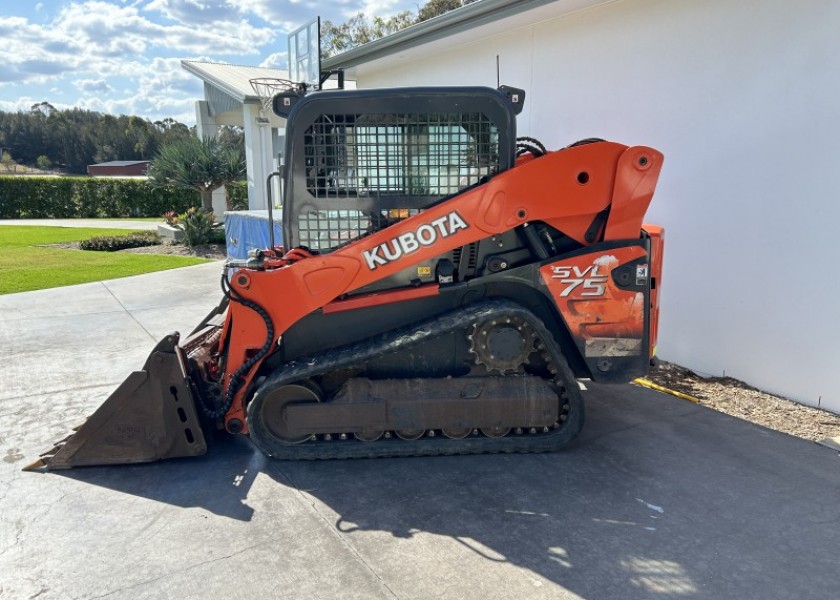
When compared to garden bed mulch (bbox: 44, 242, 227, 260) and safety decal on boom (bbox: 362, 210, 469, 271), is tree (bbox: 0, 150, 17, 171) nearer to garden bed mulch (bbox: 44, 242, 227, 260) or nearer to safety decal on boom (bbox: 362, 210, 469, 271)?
garden bed mulch (bbox: 44, 242, 227, 260)

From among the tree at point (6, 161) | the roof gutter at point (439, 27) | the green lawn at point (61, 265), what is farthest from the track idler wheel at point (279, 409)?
the tree at point (6, 161)

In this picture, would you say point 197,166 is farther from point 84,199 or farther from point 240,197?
point 84,199

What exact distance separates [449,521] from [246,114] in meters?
15.6

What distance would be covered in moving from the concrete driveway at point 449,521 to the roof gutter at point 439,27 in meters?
4.69

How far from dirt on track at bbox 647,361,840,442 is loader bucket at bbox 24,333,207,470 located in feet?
13.4

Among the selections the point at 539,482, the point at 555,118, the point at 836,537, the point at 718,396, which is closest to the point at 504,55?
the point at 555,118

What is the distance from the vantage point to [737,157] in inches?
209

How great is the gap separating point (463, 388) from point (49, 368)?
437 cm

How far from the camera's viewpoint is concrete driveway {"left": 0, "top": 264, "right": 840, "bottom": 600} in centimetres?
286

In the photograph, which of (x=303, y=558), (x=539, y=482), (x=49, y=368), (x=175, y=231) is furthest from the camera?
(x=175, y=231)

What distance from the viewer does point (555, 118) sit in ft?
23.8

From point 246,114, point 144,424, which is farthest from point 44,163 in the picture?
point 144,424

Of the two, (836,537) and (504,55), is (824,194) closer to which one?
(836,537)

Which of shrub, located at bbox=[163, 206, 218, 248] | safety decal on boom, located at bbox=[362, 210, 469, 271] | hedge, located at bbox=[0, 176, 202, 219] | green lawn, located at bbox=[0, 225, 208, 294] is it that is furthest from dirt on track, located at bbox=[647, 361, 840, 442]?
hedge, located at bbox=[0, 176, 202, 219]
